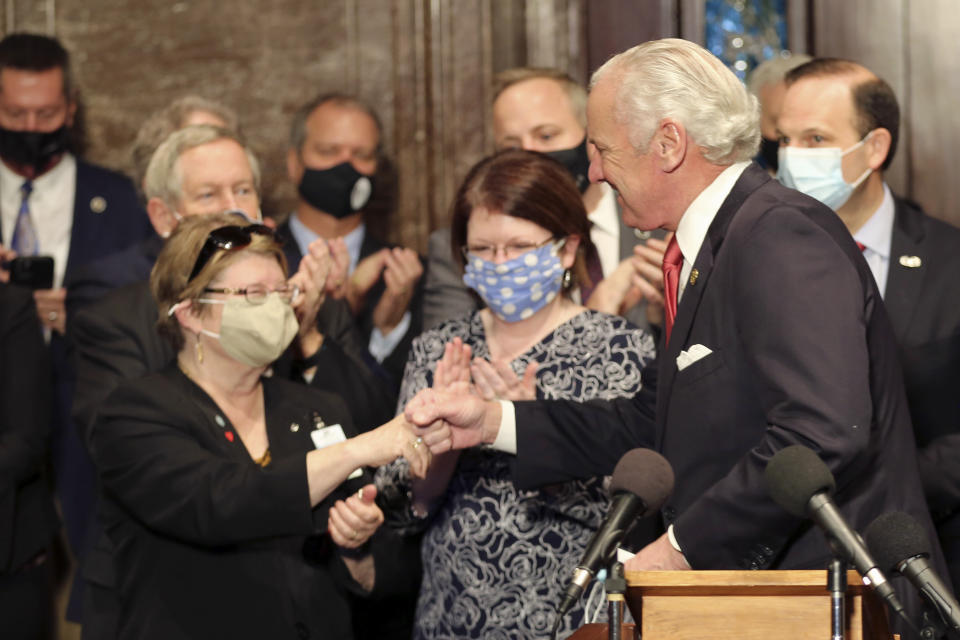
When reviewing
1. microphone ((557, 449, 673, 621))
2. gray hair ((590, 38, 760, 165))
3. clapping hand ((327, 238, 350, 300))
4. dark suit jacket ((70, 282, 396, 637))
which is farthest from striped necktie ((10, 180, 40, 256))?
microphone ((557, 449, 673, 621))

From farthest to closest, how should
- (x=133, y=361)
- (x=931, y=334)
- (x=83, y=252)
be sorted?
(x=83, y=252) < (x=133, y=361) < (x=931, y=334)

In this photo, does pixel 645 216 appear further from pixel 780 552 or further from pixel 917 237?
pixel 917 237

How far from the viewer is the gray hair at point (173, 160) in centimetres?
420

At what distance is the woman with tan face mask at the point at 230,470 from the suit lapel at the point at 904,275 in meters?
1.47

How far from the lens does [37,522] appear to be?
4023 millimetres

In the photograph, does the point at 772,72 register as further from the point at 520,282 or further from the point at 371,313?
the point at 520,282

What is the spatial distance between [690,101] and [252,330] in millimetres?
1341

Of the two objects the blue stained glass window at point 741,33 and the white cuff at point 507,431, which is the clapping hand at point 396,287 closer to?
the white cuff at point 507,431

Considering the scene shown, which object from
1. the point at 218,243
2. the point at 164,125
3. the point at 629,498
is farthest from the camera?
the point at 164,125

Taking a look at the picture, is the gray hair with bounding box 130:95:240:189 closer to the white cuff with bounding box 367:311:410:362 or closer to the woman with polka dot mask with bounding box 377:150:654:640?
the white cuff with bounding box 367:311:410:362

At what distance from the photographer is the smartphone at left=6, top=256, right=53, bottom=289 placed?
14.9ft

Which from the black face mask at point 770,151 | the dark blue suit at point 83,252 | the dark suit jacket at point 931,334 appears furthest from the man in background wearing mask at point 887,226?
the dark blue suit at point 83,252

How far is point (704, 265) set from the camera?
8.16 feet

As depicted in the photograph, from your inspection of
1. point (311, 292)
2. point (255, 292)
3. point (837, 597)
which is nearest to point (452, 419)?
point (255, 292)
